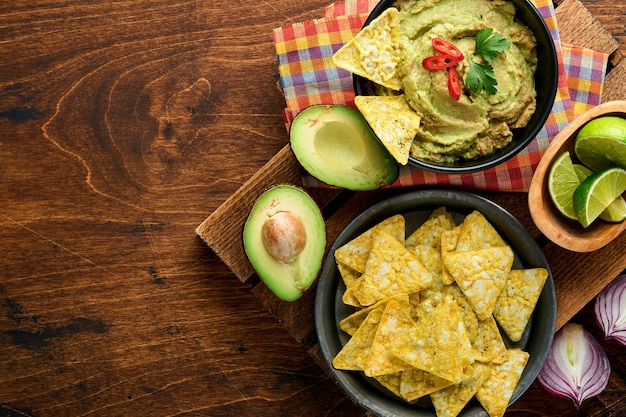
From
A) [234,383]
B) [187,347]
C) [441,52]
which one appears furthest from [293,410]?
[441,52]

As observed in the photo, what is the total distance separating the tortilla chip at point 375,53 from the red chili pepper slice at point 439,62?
0.28 ft

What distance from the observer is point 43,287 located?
7.27 ft

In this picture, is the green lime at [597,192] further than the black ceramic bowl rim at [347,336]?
No

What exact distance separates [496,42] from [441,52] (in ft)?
0.45

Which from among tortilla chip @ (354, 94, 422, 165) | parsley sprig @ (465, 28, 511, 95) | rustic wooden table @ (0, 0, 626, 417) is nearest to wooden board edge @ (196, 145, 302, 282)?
rustic wooden table @ (0, 0, 626, 417)

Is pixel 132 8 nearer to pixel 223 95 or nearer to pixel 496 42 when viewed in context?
pixel 223 95

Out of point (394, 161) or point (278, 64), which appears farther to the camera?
point (278, 64)

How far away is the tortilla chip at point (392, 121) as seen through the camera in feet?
5.72

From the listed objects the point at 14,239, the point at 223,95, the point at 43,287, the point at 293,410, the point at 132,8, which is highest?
the point at 132,8

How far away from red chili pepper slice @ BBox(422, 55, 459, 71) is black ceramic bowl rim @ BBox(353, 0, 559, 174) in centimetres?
20

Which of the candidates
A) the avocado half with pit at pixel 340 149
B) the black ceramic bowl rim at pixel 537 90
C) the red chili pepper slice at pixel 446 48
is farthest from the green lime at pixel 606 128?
the avocado half with pit at pixel 340 149

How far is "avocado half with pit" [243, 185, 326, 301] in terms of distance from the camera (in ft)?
6.14

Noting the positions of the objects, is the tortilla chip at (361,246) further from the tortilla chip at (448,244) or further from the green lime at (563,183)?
the green lime at (563,183)

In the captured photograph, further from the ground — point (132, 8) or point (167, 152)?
point (132, 8)
